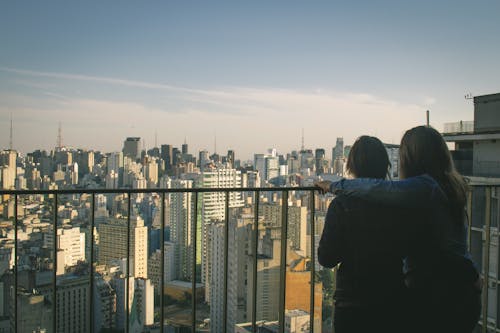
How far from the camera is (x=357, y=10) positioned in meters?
10.7

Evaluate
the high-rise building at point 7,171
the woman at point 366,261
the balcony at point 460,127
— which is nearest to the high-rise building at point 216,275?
the woman at point 366,261

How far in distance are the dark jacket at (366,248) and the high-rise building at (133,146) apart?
57.7 m

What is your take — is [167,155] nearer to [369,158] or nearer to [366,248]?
[369,158]

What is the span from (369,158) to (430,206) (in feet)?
0.98

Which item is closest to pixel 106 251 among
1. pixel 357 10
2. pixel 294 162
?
pixel 357 10

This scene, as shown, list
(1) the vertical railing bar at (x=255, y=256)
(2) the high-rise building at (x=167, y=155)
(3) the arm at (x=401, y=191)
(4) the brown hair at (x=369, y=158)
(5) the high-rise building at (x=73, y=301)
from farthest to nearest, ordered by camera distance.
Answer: (2) the high-rise building at (x=167, y=155), (5) the high-rise building at (x=73, y=301), (1) the vertical railing bar at (x=255, y=256), (4) the brown hair at (x=369, y=158), (3) the arm at (x=401, y=191)

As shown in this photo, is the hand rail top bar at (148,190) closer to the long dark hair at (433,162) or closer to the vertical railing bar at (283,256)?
the vertical railing bar at (283,256)

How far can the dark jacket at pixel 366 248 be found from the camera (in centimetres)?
163

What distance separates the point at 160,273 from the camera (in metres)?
2.41

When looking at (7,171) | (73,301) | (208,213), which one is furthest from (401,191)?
(7,171)

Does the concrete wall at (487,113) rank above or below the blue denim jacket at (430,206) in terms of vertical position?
above

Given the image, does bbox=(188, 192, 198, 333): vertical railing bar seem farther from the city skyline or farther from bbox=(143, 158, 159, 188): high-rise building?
bbox=(143, 158, 159, 188): high-rise building

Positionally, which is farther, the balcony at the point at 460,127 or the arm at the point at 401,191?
the balcony at the point at 460,127

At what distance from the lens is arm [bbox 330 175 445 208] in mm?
1614
